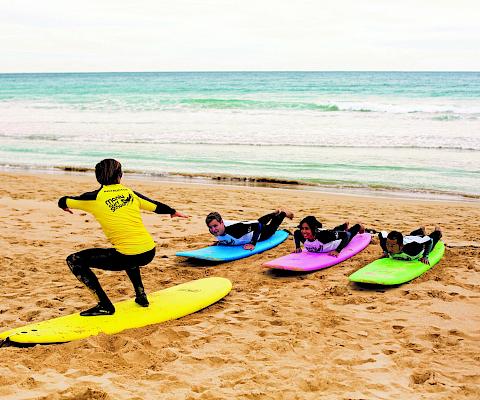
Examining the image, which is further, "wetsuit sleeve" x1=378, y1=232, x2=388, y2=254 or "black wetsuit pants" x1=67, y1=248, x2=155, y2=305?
"wetsuit sleeve" x1=378, y1=232, x2=388, y2=254

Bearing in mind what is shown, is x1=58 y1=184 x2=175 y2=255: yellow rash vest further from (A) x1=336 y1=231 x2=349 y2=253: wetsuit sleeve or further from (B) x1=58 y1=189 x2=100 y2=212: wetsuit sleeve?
(A) x1=336 y1=231 x2=349 y2=253: wetsuit sleeve

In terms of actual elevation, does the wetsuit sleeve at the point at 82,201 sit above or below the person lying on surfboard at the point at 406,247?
above

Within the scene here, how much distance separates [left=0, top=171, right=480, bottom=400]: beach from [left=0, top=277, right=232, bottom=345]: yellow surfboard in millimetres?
102

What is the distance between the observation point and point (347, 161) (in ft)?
56.3

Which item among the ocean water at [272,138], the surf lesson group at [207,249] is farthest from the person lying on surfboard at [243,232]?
the ocean water at [272,138]

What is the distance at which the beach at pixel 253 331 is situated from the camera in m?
4.34

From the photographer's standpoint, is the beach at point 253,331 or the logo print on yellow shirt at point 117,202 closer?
the beach at point 253,331

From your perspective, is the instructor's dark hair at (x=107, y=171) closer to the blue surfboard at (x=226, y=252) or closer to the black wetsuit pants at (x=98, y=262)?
the black wetsuit pants at (x=98, y=262)

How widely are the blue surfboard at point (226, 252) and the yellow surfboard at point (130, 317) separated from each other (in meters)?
1.12

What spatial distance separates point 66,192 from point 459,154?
1177 centimetres

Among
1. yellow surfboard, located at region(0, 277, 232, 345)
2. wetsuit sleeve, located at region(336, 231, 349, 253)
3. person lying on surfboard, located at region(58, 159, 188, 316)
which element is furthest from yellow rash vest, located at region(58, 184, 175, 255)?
wetsuit sleeve, located at region(336, 231, 349, 253)

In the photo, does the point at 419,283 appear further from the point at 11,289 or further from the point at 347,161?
the point at 347,161

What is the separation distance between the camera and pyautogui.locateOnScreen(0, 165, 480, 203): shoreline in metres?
12.8

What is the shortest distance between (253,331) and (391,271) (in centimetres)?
238
